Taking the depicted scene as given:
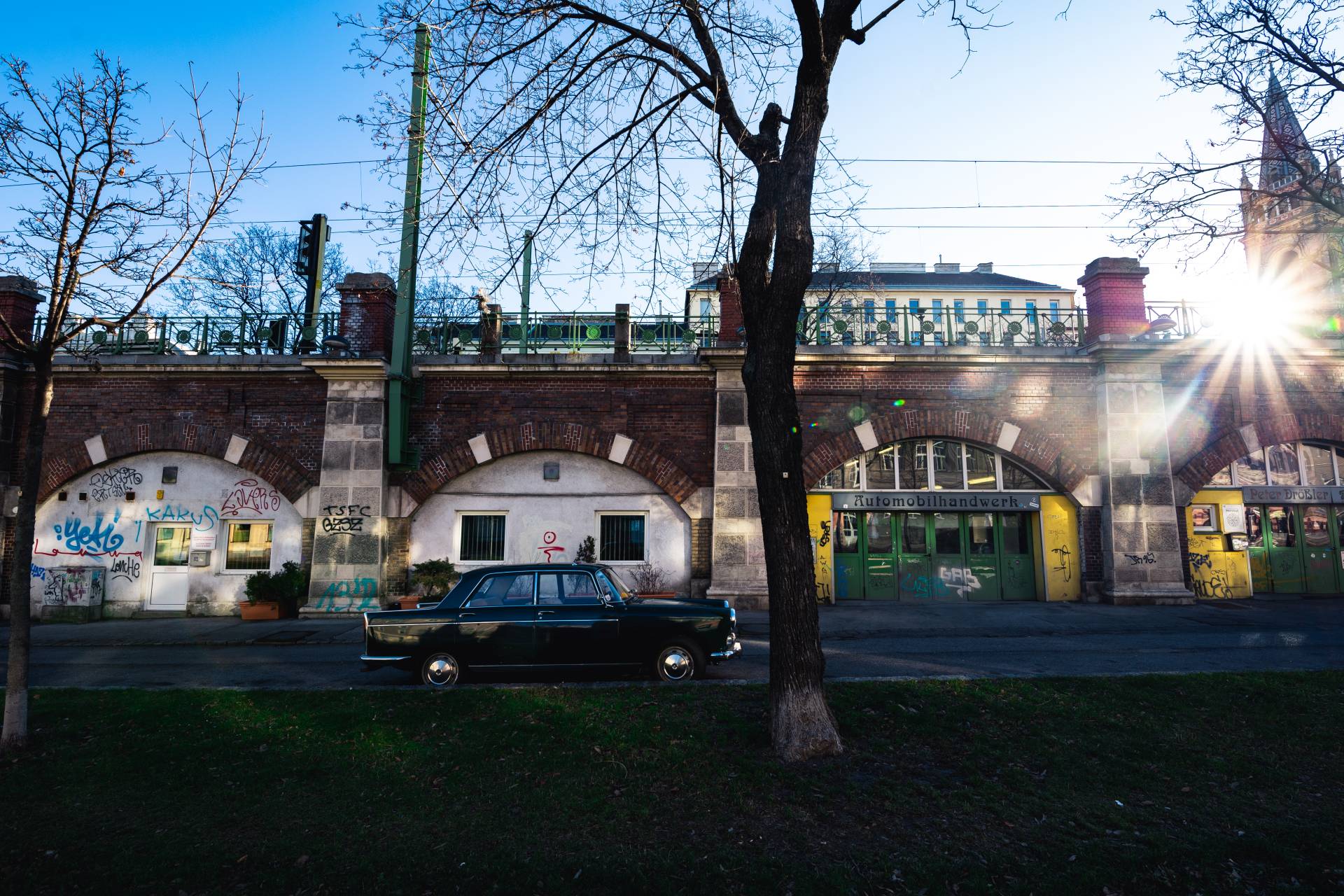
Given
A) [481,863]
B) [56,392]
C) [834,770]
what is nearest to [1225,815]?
[834,770]

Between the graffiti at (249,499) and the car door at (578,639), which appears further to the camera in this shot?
the graffiti at (249,499)

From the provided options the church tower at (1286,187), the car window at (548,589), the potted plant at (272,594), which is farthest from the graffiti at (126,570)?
the church tower at (1286,187)

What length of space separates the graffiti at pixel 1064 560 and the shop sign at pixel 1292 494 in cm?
424

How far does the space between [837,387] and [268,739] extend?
39.4 feet

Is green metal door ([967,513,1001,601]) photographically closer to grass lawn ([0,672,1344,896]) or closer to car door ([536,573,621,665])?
grass lawn ([0,672,1344,896])

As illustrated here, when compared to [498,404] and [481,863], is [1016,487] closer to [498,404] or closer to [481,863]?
[498,404]

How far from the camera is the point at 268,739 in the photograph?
6375mm

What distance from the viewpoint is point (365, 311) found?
1500 cm

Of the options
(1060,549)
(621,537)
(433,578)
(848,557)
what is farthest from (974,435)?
(433,578)

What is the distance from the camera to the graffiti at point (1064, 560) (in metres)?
15.3

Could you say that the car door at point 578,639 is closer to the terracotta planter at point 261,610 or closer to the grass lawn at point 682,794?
the grass lawn at point 682,794

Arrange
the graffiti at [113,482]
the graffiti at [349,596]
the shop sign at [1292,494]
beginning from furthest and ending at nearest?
the shop sign at [1292,494], the graffiti at [113,482], the graffiti at [349,596]

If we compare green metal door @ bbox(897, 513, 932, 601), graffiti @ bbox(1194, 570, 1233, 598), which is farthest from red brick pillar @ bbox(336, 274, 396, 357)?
graffiti @ bbox(1194, 570, 1233, 598)

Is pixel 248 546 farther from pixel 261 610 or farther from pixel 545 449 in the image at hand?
pixel 545 449
